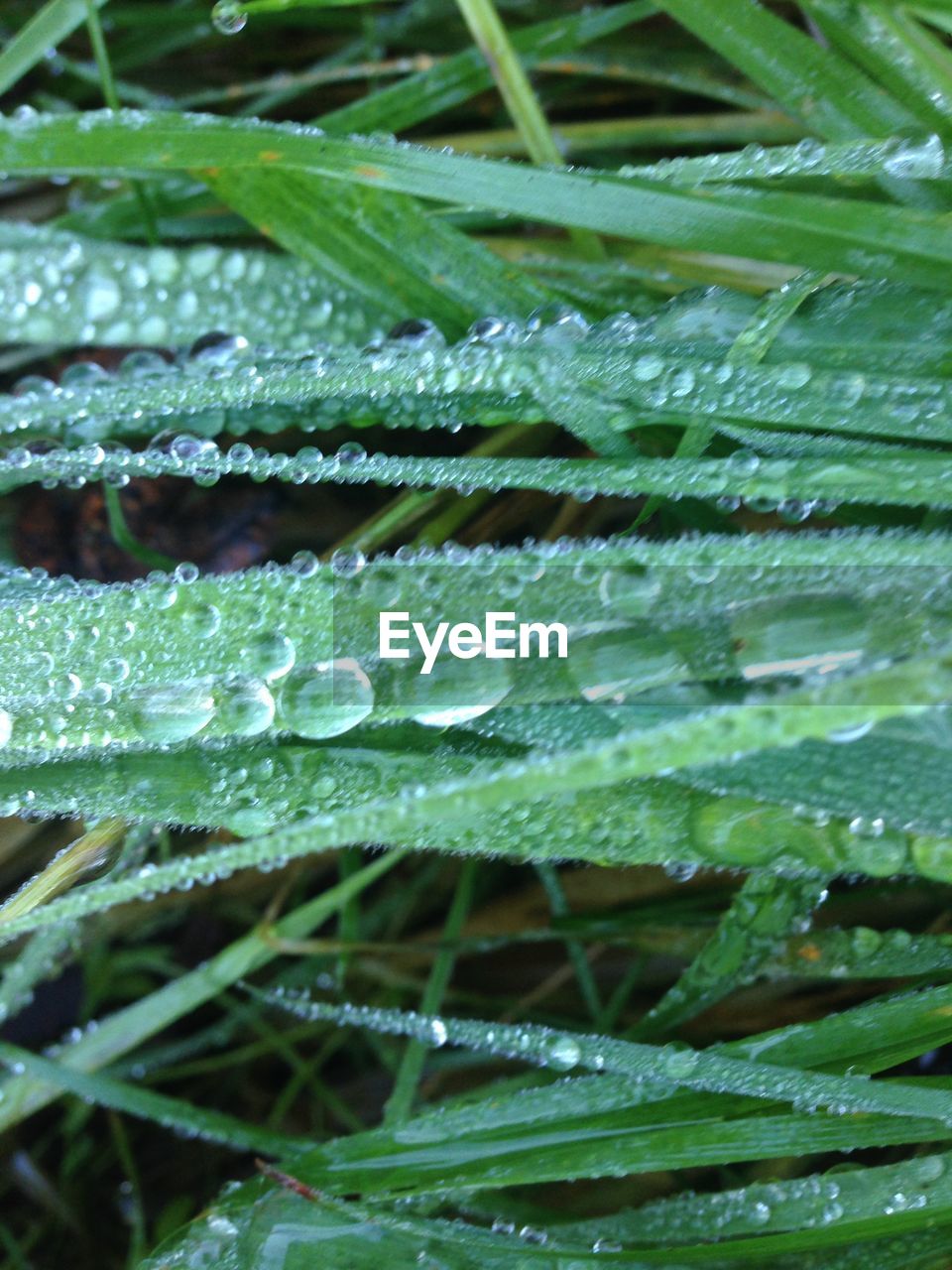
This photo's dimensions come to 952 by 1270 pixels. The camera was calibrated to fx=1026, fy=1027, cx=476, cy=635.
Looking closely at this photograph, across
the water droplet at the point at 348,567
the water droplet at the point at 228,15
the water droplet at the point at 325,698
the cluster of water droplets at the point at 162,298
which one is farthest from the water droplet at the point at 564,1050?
the water droplet at the point at 228,15

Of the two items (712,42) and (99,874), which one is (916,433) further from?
(99,874)

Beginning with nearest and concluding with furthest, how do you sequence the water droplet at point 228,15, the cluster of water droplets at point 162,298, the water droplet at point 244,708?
the water droplet at point 244,708
the water droplet at point 228,15
the cluster of water droplets at point 162,298

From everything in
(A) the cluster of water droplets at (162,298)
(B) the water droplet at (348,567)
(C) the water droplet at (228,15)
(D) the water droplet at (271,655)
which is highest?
(C) the water droplet at (228,15)

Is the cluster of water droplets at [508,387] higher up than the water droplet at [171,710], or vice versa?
the cluster of water droplets at [508,387]

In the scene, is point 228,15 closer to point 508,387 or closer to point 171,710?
point 508,387

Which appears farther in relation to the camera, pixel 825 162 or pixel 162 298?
pixel 162 298

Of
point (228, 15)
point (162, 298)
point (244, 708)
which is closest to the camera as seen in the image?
point (244, 708)

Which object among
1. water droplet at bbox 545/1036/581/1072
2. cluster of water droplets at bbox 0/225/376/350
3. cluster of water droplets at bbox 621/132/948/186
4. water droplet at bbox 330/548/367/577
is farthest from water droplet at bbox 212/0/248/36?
water droplet at bbox 545/1036/581/1072

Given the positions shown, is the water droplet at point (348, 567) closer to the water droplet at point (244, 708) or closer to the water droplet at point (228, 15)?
the water droplet at point (244, 708)

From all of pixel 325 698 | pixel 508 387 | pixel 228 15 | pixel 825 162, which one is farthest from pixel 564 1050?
pixel 228 15

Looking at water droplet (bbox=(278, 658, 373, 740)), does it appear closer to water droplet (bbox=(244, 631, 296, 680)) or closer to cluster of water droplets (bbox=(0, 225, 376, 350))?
water droplet (bbox=(244, 631, 296, 680))

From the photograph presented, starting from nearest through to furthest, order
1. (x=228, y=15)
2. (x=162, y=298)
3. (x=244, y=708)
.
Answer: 1. (x=244, y=708)
2. (x=228, y=15)
3. (x=162, y=298)

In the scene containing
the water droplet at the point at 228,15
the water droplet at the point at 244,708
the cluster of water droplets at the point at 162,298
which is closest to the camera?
the water droplet at the point at 244,708
